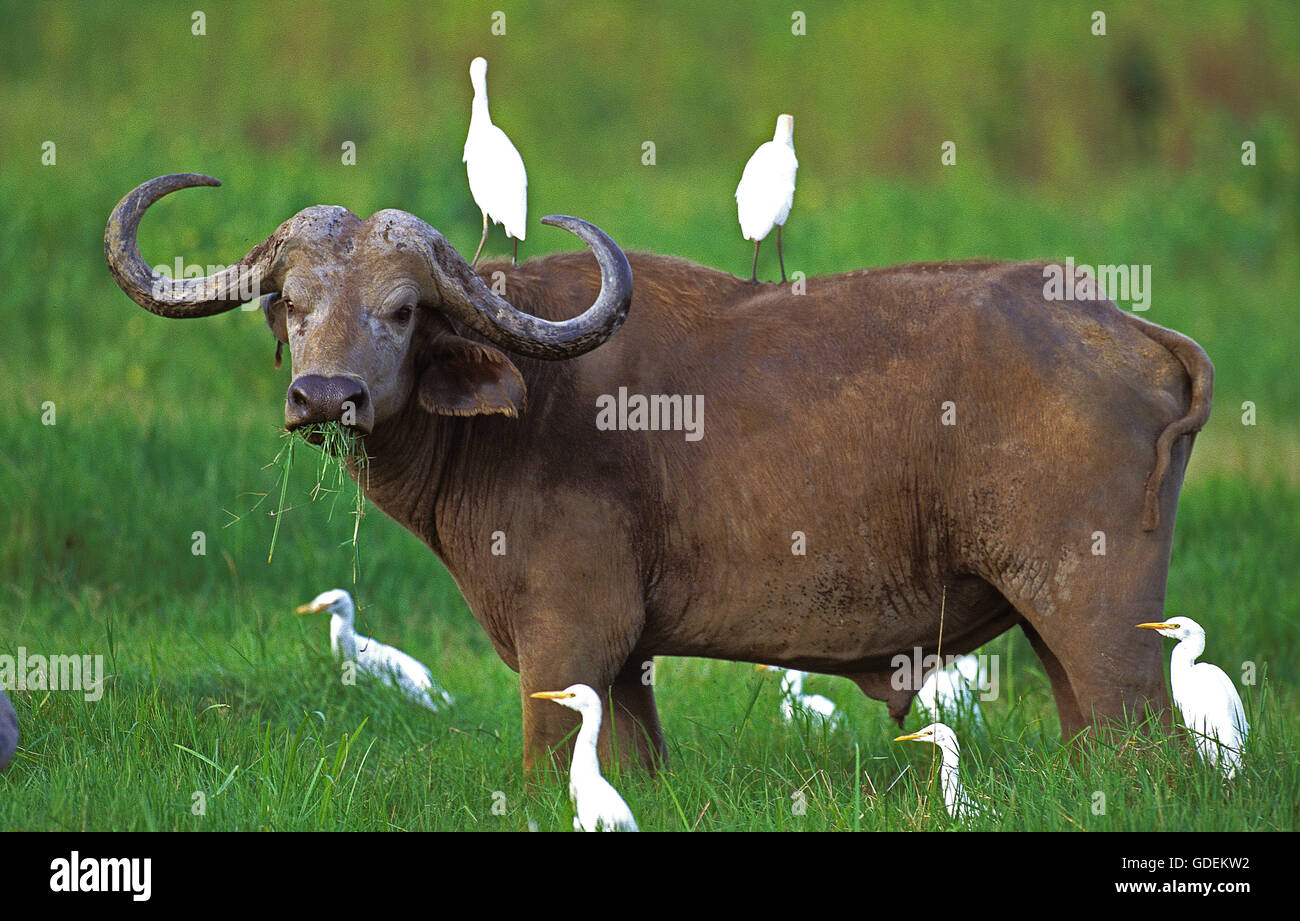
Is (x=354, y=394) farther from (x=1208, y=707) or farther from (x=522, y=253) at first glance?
(x=522, y=253)

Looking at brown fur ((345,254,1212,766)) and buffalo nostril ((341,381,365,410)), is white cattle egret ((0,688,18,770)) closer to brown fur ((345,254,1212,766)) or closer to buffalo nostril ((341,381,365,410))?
brown fur ((345,254,1212,766))

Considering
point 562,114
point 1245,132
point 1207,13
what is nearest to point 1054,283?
point 562,114

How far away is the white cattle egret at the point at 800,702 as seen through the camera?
6918 millimetres

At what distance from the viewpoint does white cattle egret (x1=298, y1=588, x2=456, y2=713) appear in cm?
755

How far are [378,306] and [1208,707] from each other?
3.31 meters

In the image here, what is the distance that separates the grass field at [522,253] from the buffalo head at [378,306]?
1.39 meters

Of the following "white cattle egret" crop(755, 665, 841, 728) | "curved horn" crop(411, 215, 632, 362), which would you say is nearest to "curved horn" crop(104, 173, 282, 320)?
"curved horn" crop(411, 215, 632, 362)

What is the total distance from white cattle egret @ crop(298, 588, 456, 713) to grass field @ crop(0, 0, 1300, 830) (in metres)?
0.15

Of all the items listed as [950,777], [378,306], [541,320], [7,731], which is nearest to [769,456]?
[541,320]

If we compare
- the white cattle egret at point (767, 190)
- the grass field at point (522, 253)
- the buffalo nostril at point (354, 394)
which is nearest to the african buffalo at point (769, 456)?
the buffalo nostril at point (354, 394)

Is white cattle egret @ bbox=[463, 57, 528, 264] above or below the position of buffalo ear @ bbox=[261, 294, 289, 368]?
above

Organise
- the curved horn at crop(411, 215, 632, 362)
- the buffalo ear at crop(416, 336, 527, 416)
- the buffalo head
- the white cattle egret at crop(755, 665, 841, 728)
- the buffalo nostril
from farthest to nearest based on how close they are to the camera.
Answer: the white cattle egret at crop(755, 665, 841, 728)
the buffalo ear at crop(416, 336, 527, 416)
the curved horn at crop(411, 215, 632, 362)
the buffalo head
the buffalo nostril

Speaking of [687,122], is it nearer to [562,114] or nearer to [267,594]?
[562,114]

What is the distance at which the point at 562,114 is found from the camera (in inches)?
907
